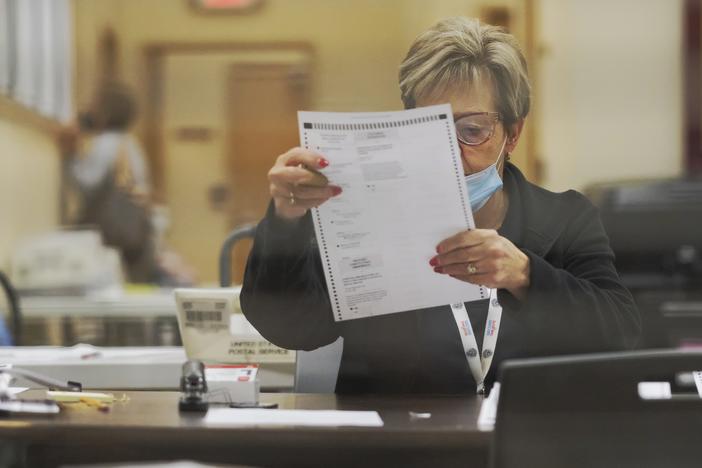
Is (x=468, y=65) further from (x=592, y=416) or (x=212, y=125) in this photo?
(x=212, y=125)

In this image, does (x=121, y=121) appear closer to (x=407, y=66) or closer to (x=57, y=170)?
(x=57, y=170)

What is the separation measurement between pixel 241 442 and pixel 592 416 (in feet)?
1.31

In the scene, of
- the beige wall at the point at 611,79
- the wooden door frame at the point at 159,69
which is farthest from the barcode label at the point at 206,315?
the beige wall at the point at 611,79

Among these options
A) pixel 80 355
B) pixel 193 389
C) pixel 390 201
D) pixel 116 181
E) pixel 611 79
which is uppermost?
pixel 611 79

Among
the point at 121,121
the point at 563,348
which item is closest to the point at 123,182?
the point at 121,121

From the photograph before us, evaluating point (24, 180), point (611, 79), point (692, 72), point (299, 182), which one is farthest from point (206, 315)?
point (24, 180)

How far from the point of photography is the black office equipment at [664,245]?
266cm

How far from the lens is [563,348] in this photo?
147 centimetres

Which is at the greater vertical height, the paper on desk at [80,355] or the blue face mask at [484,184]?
the blue face mask at [484,184]

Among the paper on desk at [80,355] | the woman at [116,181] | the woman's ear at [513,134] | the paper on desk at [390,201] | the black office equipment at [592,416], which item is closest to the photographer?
the black office equipment at [592,416]

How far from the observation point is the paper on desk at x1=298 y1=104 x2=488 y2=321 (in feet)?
3.92

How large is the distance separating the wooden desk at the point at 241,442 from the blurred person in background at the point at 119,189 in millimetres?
1843

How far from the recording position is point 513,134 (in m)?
1.55

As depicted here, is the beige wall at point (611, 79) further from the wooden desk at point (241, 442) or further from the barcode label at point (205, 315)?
the wooden desk at point (241, 442)
